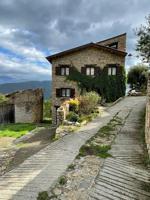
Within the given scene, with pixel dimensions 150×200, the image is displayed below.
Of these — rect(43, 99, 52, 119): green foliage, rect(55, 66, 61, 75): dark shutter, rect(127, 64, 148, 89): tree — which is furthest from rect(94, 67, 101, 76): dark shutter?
rect(43, 99, 52, 119): green foliage

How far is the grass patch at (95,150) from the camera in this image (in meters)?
9.86

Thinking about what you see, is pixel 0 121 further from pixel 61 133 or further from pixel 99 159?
pixel 99 159

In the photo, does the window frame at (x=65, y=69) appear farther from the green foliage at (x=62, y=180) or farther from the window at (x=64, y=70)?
the green foliage at (x=62, y=180)

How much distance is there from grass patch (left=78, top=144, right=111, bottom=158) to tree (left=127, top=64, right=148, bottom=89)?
91.6ft

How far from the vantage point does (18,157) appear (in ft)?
37.4

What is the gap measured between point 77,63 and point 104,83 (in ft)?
12.5

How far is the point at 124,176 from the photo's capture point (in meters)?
7.99

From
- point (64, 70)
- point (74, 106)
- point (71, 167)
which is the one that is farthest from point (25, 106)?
point (71, 167)

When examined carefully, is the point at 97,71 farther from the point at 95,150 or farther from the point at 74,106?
the point at 95,150

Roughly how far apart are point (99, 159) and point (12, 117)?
2635cm

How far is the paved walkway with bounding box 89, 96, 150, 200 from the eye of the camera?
6907 mm

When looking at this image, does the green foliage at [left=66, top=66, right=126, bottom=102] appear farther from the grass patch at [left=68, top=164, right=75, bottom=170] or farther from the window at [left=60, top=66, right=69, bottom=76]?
the grass patch at [left=68, top=164, right=75, bottom=170]

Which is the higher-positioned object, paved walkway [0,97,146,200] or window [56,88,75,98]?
window [56,88,75,98]

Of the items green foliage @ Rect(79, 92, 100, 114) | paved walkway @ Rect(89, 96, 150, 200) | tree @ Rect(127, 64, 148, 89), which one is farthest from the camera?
tree @ Rect(127, 64, 148, 89)
